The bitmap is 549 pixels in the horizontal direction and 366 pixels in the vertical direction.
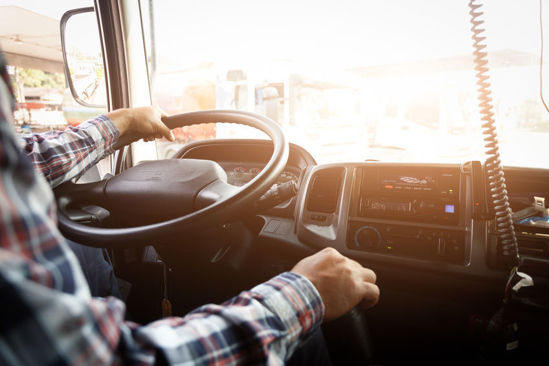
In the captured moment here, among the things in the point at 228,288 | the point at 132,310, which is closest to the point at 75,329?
the point at 228,288

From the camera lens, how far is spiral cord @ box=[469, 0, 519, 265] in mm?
998

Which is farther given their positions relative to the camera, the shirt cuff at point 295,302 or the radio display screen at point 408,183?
the radio display screen at point 408,183

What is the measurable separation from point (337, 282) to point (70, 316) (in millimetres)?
470

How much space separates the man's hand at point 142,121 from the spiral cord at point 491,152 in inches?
35.9

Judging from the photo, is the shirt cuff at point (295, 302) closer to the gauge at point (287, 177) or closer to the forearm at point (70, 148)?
the forearm at point (70, 148)

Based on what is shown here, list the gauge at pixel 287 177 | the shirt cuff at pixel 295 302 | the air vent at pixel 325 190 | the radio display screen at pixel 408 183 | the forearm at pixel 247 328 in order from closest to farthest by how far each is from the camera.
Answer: the forearm at pixel 247 328 → the shirt cuff at pixel 295 302 → the radio display screen at pixel 408 183 → the air vent at pixel 325 190 → the gauge at pixel 287 177

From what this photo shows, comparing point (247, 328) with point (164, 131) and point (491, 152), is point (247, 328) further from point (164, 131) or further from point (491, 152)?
point (491, 152)

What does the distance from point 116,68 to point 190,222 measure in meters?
1.45

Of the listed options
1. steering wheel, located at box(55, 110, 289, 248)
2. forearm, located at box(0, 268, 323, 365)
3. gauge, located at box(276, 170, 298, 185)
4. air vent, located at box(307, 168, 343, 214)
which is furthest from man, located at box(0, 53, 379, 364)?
gauge, located at box(276, 170, 298, 185)

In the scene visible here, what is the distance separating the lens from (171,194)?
94 centimetres

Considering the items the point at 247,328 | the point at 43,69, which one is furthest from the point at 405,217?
the point at 43,69

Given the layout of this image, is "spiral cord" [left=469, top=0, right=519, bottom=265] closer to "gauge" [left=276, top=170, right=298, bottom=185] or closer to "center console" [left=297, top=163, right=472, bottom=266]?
"center console" [left=297, top=163, right=472, bottom=266]

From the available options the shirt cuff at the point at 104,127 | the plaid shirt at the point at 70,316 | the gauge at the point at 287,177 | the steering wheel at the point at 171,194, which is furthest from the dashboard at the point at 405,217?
the plaid shirt at the point at 70,316

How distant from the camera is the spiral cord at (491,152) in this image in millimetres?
998
